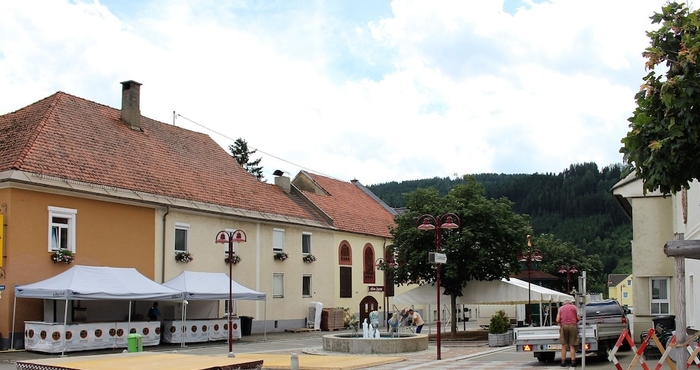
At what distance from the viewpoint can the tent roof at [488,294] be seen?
1395 inches

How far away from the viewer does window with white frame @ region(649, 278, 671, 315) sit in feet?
101

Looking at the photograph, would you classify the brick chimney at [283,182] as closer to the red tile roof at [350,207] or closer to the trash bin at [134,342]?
the red tile roof at [350,207]

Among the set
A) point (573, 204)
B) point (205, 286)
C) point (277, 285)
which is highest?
point (573, 204)

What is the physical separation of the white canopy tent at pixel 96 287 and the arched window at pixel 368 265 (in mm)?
23487

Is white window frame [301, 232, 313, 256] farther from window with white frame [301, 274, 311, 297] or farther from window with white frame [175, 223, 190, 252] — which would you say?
window with white frame [175, 223, 190, 252]

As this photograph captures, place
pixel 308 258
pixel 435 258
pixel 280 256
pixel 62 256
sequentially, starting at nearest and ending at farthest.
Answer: pixel 435 258 < pixel 62 256 < pixel 280 256 < pixel 308 258

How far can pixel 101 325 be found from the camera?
91.7ft

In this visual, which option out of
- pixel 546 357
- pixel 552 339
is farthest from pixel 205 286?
pixel 552 339

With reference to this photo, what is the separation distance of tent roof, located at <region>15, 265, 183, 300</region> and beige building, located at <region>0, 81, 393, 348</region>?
0.87 m

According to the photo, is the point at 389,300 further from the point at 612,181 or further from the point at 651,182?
the point at 612,181

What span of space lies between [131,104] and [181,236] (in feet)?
24.4

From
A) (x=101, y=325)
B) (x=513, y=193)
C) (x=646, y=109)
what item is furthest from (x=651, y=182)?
(x=513, y=193)

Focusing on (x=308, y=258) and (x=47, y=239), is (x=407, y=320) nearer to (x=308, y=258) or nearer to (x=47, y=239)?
(x=308, y=258)

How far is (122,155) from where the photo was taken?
114 ft
